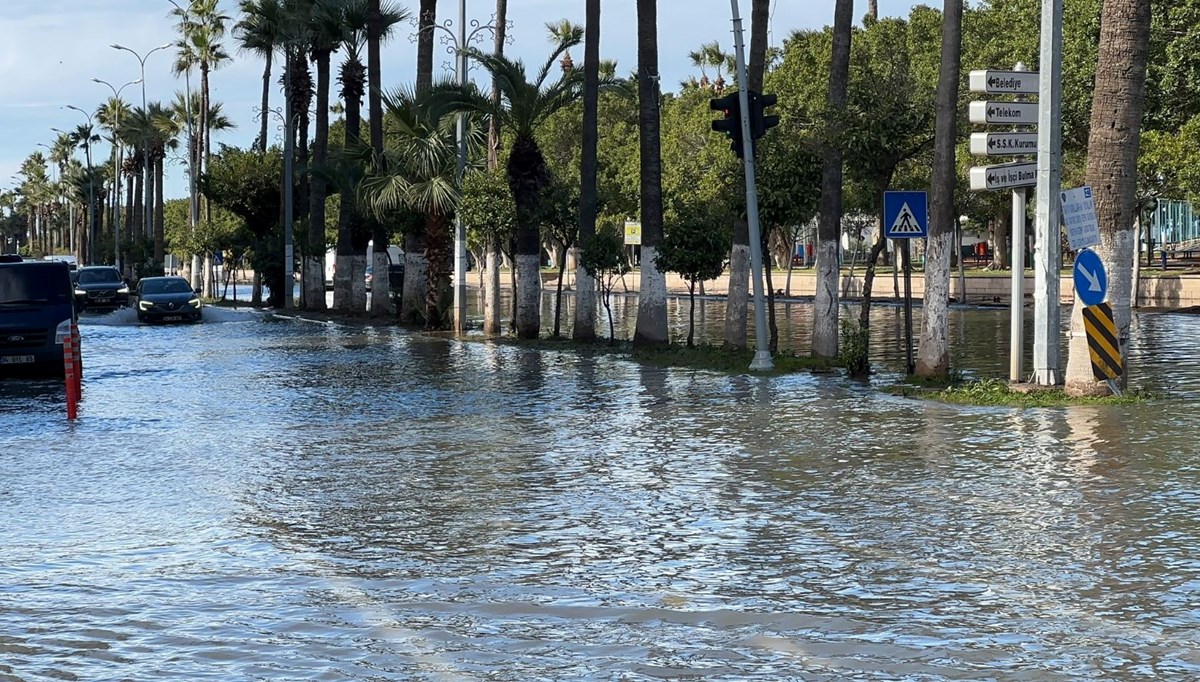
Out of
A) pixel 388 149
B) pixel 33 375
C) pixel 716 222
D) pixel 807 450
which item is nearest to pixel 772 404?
pixel 807 450

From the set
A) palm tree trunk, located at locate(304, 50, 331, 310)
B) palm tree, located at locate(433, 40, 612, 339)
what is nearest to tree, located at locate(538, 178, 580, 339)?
palm tree, located at locate(433, 40, 612, 339)

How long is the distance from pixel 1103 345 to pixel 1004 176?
272 centimetres

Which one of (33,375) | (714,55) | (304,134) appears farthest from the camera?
(714,55)

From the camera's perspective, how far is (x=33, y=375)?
1066 inches

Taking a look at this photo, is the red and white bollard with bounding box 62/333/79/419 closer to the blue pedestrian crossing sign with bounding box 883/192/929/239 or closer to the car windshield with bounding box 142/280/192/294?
the blue pedestrian crossing sign with bounding box 883/192/929/239

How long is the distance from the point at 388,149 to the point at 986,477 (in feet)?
101

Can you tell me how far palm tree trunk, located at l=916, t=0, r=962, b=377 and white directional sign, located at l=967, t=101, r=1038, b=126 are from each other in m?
1.16

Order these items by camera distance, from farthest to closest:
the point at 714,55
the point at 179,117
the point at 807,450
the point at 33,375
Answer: the point at 179,117, the point at 714,55, the point at 33,375, the point at 807,450

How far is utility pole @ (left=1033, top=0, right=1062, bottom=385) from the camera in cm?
1998

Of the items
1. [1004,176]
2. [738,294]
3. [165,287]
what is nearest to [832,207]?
[738,294]

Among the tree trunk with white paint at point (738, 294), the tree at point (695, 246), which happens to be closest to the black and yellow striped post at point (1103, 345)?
the tree trunk with white paint at point (738, 294)

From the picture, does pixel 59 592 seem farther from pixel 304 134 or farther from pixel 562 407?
pixel 304 134

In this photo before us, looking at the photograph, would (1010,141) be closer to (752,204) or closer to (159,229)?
(752,204)

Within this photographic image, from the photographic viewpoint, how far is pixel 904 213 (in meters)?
22.2
